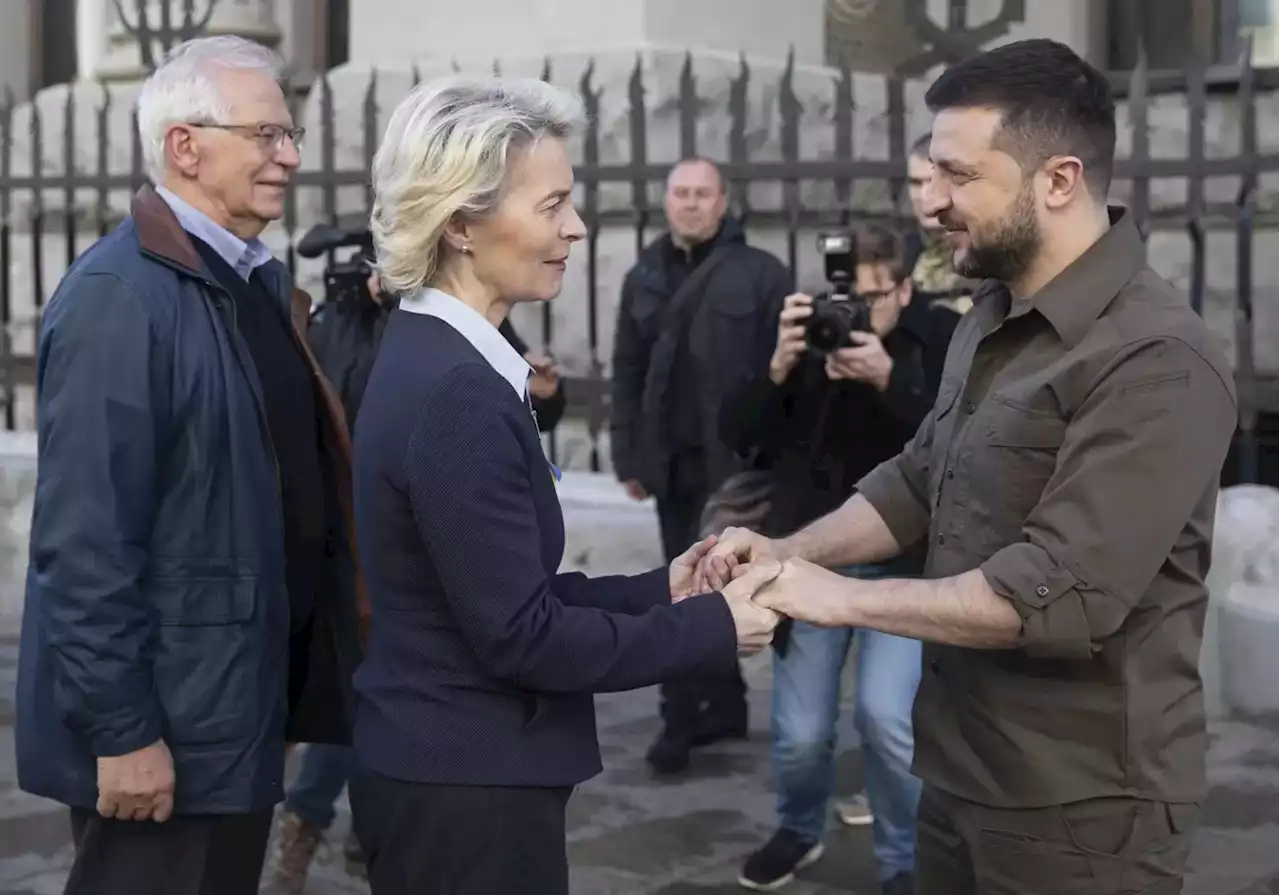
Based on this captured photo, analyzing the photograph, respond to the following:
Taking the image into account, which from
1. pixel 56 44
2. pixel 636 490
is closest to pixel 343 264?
pixel 636 490

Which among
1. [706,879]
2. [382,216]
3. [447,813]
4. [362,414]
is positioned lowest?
[706,879]

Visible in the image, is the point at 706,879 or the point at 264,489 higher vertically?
the point at 264,489

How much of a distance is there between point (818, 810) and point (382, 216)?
2.53 metres

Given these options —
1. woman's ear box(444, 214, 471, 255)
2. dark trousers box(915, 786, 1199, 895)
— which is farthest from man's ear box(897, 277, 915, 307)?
woman's ear box(444, 214, 471, 255)

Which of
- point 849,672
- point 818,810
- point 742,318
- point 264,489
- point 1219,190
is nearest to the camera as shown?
point 264,489

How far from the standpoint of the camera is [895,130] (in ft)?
21.6

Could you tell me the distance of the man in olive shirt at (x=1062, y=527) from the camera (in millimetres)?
2270

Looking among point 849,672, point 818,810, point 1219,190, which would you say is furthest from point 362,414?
point 1219,190

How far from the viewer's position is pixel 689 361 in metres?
5.61

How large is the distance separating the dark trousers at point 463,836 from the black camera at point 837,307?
6.74 ft

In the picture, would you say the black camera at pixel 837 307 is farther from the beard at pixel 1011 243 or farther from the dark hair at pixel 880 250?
the beard at pixel 1011 243

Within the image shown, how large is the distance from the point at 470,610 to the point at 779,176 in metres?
4.62

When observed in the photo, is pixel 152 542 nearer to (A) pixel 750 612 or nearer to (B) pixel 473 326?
(B) pixel 473 326

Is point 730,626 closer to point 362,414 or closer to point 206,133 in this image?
point 362,414
